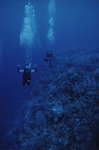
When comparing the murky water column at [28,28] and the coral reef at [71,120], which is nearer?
the coral reef at [71,120]

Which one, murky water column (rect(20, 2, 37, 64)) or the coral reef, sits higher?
murky water column (rect(20, 2, 37, 64))

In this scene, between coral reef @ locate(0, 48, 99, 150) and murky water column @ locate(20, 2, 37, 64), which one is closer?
coral reef @ locate(0, 48, 99, 150)

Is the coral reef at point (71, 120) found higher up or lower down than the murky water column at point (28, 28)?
lower down

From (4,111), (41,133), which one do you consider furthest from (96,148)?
(4,111)

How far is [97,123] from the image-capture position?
14.3 feet

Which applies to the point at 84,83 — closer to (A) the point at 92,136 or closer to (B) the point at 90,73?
(B) the point at 90,73

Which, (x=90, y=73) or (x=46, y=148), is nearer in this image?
(x=46, y=148)

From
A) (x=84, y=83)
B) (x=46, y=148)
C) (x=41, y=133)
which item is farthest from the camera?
(x=84, y=83)

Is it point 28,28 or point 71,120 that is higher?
point 28,28

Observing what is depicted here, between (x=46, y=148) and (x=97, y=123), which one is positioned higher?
(x=97, y=123)

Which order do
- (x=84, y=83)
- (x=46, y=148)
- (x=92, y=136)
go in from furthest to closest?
(x=84, y=83)
(x=46, y=148)
(x=92, y=136)

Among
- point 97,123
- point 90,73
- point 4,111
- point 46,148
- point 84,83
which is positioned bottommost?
point 4,111

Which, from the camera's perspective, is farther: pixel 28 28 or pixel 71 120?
pixel 28 28

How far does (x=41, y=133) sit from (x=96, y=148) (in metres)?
2.99
